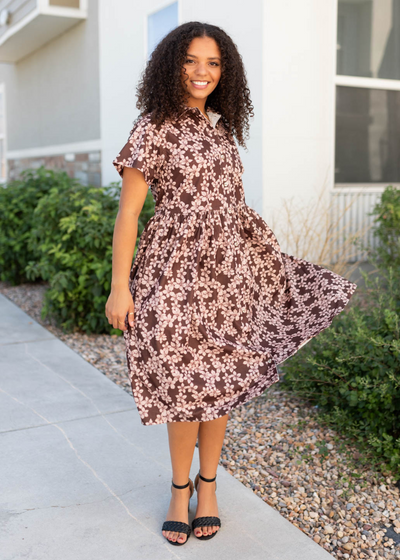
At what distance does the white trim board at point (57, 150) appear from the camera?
772 centimetres

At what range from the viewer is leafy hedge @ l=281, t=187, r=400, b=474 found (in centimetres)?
267

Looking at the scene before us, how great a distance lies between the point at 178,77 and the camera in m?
2.05

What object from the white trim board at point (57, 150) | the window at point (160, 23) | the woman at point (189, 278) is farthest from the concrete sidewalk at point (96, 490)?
the white trim board at point (57, 150)

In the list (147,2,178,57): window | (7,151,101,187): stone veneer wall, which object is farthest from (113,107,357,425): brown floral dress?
(7,151,101,187): stone veneer wall

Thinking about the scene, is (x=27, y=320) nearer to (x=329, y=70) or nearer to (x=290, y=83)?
(x=290, y=83)

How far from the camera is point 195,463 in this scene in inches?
107

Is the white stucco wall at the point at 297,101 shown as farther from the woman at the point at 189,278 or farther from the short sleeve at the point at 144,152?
the short sleeve at the point at 144,152

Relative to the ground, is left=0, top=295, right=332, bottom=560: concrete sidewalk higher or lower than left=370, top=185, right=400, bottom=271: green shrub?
lower

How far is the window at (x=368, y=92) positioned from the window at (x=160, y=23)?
166 cm

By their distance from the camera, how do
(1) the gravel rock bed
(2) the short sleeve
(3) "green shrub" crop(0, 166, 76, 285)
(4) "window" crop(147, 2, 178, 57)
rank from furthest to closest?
(3) "green shrub" crop(0, 166, 76, 285)
(4) "window" crop(147, 2, 178, 57)
(1) the gravel rock bed
(2) the short sleeve

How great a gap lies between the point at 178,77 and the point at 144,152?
0.95 feet

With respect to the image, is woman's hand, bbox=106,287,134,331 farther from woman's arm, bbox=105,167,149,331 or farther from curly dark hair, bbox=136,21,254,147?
curly dark hair, bbox=136,21,254,147

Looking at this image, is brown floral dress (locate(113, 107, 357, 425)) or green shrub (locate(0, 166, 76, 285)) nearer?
brown floral dress (locate(113, 107, 357, 425))

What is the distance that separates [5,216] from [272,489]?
498 cm
